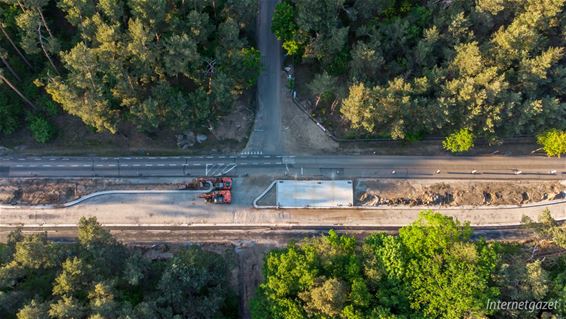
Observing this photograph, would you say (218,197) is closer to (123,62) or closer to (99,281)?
(99,281)

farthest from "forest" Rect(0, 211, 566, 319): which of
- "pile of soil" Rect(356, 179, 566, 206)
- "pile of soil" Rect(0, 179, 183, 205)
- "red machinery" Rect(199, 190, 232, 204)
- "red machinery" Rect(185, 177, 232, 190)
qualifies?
"pile of soil" Rect(0, 179, 183, 205)

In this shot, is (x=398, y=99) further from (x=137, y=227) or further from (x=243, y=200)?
(x=137, y=227)

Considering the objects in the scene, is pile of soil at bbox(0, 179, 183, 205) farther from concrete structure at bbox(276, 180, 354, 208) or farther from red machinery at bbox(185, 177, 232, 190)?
concrete structure at bbox(276, 180, 354, 208)

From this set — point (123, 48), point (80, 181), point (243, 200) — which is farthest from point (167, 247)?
point (123, 48)

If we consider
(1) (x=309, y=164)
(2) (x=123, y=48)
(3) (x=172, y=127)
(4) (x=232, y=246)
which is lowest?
(4) (x=232, y=246)

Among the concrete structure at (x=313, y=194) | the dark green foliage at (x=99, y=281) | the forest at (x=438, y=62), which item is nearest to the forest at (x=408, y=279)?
the dark green foliage at (x=99, y=281)

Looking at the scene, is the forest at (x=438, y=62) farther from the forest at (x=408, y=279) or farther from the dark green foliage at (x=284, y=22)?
the forest at (x=408, y=279)

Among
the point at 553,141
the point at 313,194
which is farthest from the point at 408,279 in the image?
the point at 553,141
